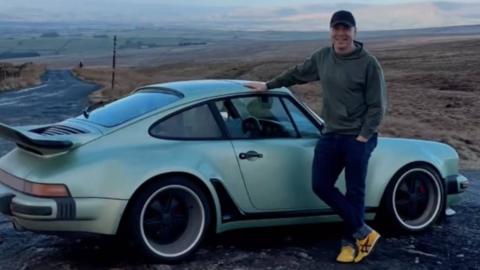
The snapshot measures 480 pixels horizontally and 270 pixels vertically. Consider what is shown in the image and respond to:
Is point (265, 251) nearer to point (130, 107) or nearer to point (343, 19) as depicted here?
point (130, 107)

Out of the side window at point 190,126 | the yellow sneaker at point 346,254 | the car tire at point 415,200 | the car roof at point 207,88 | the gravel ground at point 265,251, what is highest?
the car roof at point 207,88

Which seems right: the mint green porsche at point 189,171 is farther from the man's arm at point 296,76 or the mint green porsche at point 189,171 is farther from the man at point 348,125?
the man at point 348,125

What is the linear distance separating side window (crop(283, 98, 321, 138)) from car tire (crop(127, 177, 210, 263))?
3.49 feet

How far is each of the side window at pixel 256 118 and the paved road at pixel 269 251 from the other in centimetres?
84

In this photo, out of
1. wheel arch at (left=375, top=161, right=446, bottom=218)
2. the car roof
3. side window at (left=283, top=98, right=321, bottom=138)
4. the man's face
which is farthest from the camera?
wheel arch at (left=375, top=161, right=446, bottom=218)

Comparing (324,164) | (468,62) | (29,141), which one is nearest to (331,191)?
(324,164)

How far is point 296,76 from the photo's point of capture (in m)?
6.29

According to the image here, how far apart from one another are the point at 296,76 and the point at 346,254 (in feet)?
4.64

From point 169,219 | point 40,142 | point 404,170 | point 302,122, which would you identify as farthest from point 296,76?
point 40,142

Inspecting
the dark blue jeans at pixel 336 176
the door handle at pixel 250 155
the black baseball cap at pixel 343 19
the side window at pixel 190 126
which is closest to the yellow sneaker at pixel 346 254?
the dark blue jeans at pixel 336 176

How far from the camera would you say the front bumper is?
5238 mm

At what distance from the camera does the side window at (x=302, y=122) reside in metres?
6.36

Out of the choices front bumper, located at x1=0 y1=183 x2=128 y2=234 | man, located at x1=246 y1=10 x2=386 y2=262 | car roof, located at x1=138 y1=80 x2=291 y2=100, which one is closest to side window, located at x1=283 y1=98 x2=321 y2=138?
car roof, located at x1=138 y1=80 x2=291 y2=100

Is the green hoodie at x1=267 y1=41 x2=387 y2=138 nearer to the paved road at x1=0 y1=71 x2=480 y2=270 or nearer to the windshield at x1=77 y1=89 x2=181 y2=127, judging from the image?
the paved road at x1=0 y1=71 x2=480 y2=270
